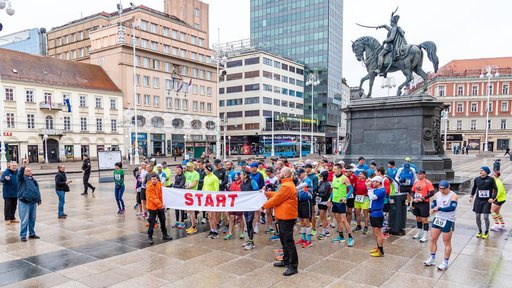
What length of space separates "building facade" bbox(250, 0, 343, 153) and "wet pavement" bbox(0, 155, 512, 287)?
8328 cm

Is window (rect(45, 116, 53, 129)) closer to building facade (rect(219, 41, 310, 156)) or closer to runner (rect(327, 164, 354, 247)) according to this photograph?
building facade (rect(219, 41, 310, 156))

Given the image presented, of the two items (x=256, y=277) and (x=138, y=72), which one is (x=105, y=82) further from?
(x=256, y=277)

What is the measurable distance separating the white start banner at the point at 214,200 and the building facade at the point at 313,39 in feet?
270

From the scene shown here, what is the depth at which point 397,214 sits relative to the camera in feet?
30.8

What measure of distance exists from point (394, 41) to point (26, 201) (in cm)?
1903

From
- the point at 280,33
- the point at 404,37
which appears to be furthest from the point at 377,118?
the point at 280,33

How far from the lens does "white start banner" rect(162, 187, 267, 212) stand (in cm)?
875

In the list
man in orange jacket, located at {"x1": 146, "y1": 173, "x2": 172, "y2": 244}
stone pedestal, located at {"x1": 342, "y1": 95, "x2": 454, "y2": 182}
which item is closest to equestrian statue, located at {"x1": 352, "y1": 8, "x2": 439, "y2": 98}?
stone pedestal, located at {"x1": 342, "y1": 95, "x2": 454, "y2": 182}

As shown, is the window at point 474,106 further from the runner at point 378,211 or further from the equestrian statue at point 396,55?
the runner at point 378,211

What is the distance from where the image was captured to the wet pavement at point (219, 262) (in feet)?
21.1

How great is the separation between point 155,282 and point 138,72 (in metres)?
58.6

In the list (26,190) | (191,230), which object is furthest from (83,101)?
(191,230)

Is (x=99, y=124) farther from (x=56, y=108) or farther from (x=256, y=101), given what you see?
(x=256, y=101)

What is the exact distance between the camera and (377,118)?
19172mm
